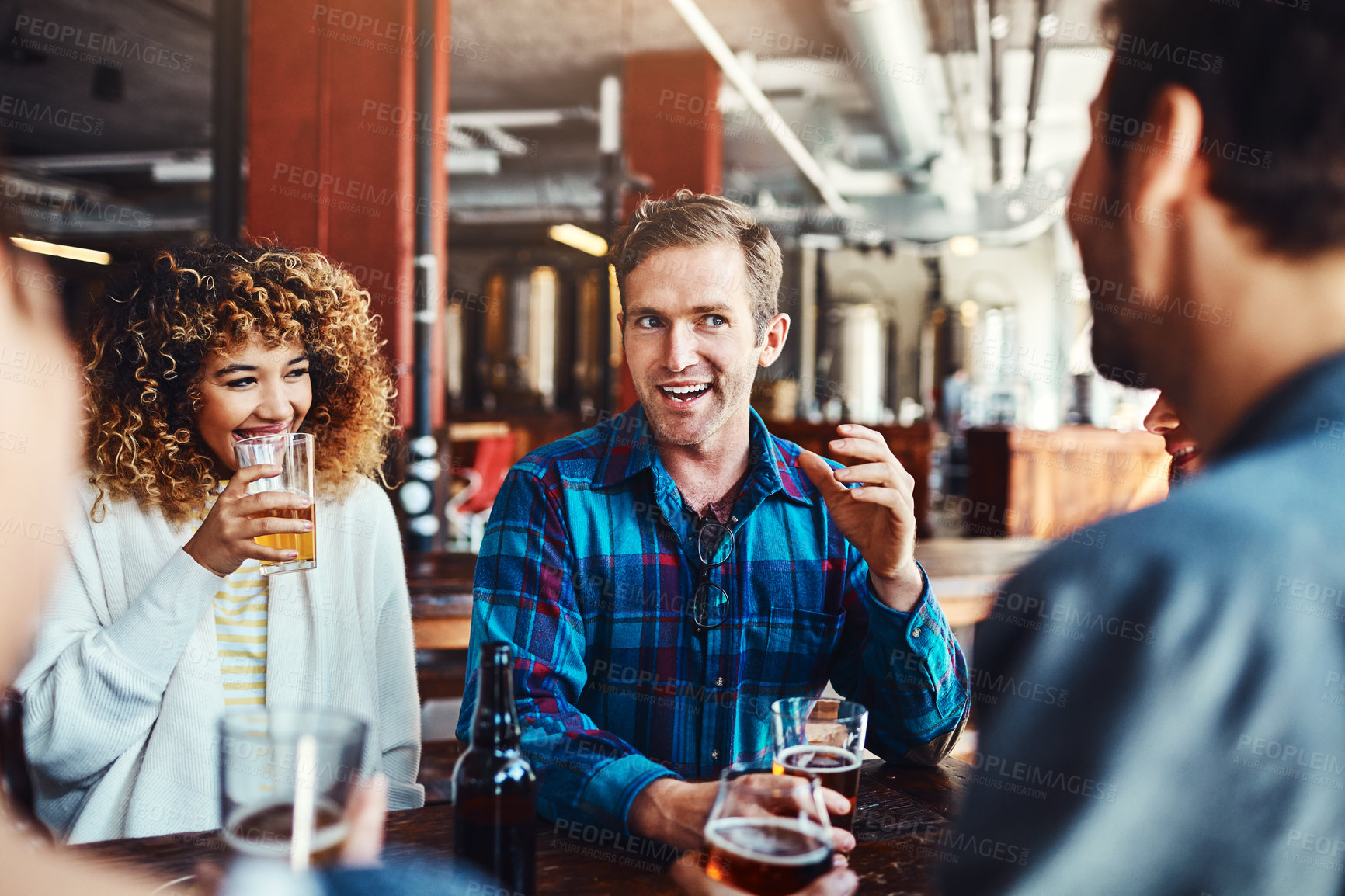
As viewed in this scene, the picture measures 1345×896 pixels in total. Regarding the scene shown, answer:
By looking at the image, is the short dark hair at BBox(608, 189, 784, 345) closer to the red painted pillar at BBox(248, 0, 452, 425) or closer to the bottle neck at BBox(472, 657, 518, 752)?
the bottle neck at BBox(472, 657, 518, 752)

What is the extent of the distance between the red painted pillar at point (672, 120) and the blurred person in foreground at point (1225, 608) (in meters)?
6.22

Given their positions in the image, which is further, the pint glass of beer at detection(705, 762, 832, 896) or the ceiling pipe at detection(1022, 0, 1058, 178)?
the ceiling pipe at detection(1022, 0, 1058, 178)

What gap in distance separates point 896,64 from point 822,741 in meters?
5.89

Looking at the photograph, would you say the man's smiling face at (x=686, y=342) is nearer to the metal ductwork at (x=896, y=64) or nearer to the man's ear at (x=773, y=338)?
the man's ear at (x=773, y=338)

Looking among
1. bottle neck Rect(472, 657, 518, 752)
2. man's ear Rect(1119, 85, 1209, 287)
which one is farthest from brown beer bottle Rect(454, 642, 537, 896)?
man's ear Rect(1119, 85, 1209, 287)

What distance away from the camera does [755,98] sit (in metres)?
6.63

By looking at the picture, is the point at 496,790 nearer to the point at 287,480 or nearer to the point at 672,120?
the point at 287,480

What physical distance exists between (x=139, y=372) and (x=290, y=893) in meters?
1.32

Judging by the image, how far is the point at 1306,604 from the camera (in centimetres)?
50

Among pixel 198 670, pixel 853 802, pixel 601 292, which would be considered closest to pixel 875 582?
pixel 853 802

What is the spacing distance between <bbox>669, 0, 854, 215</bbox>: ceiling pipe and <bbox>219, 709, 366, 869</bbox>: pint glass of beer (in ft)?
15.3

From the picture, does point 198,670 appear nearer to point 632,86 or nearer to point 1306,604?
point 1306,604

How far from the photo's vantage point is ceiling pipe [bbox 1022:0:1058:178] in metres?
5.48

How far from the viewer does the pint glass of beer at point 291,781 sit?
2.13 ft
